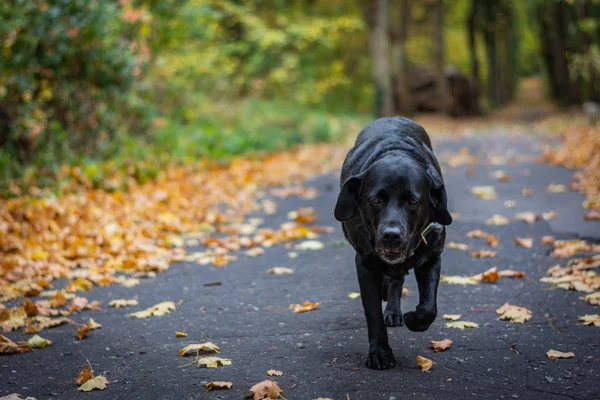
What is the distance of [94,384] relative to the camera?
389cm

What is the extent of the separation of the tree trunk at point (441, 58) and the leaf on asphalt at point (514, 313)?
23.8 m

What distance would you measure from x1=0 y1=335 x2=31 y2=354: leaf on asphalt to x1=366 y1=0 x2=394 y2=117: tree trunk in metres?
18.7

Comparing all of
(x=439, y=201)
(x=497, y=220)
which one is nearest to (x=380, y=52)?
(x=497, y=220)

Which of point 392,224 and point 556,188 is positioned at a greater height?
point 392,224

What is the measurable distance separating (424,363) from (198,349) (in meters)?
1.45

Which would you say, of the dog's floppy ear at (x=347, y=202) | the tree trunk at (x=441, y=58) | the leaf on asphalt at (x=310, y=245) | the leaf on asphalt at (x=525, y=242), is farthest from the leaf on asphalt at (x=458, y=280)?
the tree trunk at (x=441, y=58)

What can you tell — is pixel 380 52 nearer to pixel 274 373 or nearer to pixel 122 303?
pixel 122 303

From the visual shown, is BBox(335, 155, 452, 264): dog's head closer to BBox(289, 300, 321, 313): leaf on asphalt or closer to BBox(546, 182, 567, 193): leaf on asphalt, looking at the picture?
BBox(289, 300, 321, 313): leaf on asphalt

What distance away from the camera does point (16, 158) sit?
9.77m

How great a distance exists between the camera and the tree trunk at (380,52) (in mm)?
21562

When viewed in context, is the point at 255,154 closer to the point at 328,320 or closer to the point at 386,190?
the point at 328,320

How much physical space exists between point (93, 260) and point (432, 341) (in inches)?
158

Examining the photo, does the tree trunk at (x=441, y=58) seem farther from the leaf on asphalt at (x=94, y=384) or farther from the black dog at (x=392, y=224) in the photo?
the leaf on asphalt at (x=94, y=384)

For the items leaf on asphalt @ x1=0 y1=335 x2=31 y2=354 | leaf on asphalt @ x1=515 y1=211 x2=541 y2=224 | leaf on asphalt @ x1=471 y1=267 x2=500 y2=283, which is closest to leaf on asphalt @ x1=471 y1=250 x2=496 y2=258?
leaf on asphalt @ x1=471 y1=267 x2=500 y2=283
